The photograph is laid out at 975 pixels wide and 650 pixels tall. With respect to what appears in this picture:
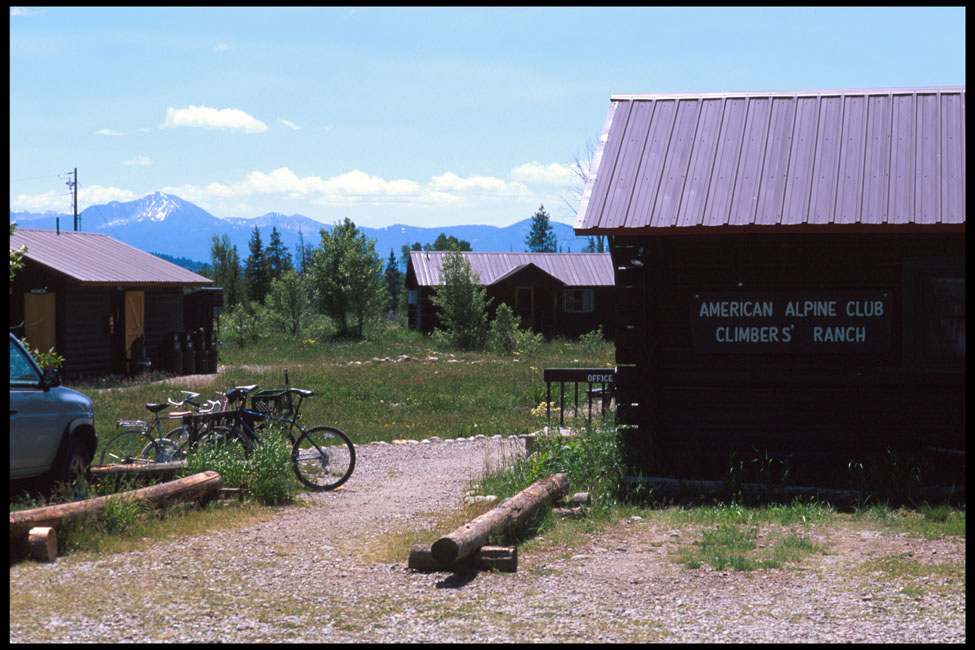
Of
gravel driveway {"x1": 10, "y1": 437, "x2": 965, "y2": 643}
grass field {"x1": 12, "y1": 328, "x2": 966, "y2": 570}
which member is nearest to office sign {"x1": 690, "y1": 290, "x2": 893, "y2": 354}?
grass field {"x1": 12, "y1": 328, "x2": 966, "y2": 570}

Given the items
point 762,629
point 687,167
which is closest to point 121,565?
point 762,629

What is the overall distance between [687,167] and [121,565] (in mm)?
7746

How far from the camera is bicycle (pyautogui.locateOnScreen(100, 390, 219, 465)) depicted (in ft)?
36.7

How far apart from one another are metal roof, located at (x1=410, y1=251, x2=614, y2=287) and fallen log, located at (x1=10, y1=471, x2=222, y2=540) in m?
37.9

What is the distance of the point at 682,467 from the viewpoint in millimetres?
11273

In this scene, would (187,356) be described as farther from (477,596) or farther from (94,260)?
(477,596)

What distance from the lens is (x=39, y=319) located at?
2369 centimetres

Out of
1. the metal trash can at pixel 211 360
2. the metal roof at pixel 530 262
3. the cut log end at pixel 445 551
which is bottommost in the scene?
the cut log end at pixel 445 551

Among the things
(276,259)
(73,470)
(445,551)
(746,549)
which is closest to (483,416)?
(73,470)

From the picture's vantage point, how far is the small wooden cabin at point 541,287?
47.0 m

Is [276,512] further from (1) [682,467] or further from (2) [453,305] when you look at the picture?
(2) [453,305]

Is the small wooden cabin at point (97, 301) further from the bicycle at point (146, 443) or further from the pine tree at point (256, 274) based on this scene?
the pine tree at point (256, 274)

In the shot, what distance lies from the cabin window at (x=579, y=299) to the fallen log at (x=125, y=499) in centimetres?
3950

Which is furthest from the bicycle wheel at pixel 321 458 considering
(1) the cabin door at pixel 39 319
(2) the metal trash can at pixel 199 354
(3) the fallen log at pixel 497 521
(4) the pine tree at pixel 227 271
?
(4) the pine tree at pixel 227 271
